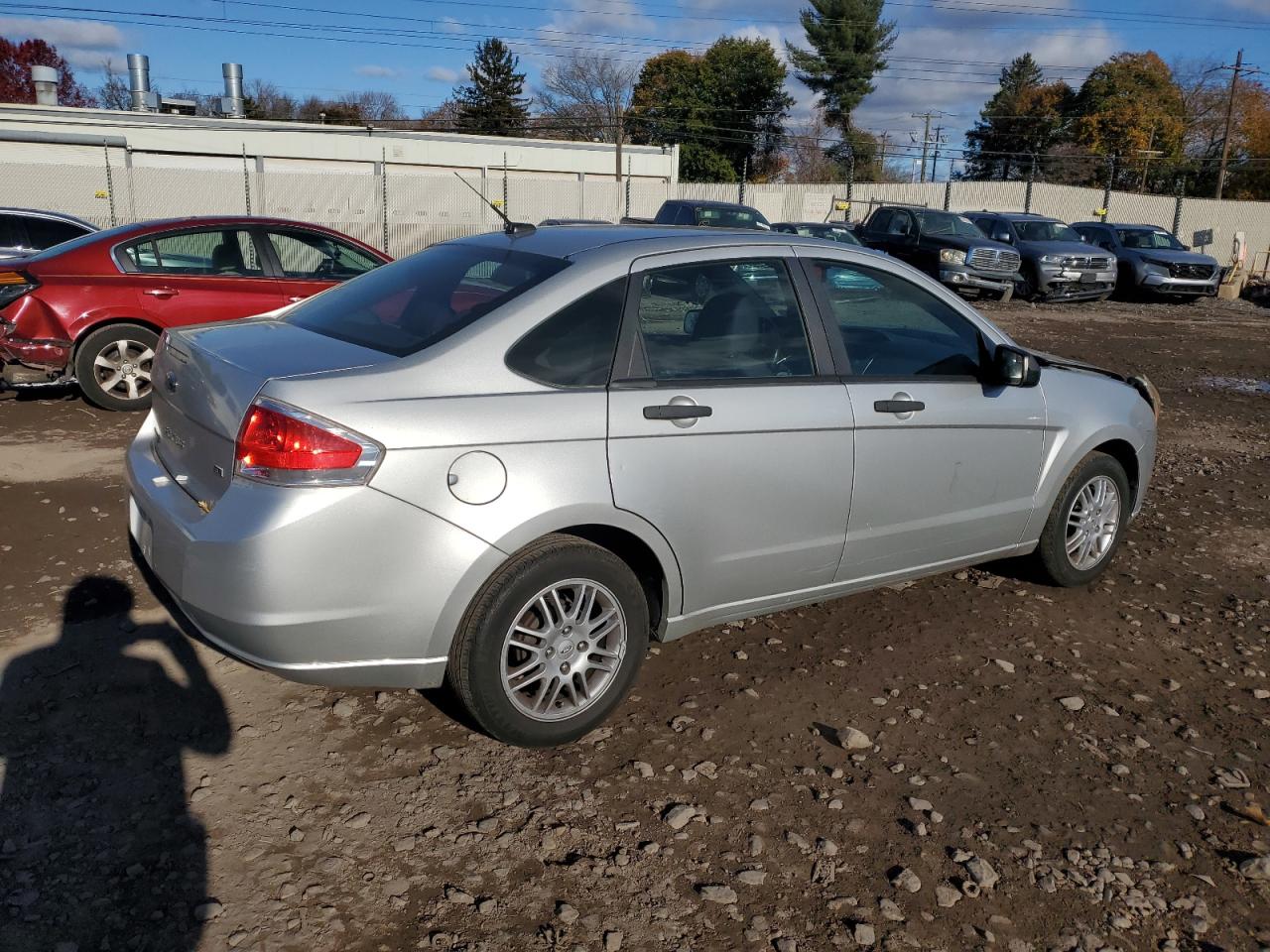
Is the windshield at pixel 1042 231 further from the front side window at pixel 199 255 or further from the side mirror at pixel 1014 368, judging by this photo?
the side mirror at pixel 1014 368

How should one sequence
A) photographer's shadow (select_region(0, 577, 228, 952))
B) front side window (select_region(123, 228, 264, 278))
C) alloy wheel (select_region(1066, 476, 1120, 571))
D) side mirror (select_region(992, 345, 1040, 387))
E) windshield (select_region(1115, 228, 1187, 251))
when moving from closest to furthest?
photographer's shadow (select_region(0, 577, 228, 952)) < side mirror (select_region(992, 345, 1040, 387)) < alloy wheel (select_region(1066, 476, 1120, 571)) < front side window (select_region(123, 228, 264, 278)) < windshield (select_region(1115, 228, 1187, 251))

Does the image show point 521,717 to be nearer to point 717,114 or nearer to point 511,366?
point 511,366

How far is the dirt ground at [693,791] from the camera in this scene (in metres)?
2.75

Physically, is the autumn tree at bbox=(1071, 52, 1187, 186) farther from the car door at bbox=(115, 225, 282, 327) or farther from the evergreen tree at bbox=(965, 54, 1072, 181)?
the car door at bbox=(115, 225, 282, 327)

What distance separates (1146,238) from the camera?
80.8 feet

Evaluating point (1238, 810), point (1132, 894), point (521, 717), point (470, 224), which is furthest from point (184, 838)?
point (470, 224)

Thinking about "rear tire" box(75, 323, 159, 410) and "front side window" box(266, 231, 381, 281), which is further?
"front side window" box(266, 231, 381, 281)

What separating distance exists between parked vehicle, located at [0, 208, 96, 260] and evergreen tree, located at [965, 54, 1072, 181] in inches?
2320

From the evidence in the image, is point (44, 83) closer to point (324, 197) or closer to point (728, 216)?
point (324, 197)

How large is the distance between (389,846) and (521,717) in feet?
1.99

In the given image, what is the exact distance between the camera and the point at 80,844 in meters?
2.92

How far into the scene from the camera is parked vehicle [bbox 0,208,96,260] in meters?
11.7

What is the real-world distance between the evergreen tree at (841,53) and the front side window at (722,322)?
2538 inches

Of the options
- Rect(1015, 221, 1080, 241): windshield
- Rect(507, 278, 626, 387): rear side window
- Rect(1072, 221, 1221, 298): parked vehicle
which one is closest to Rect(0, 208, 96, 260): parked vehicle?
Rect(507, 278, 626, 387): rear side window
